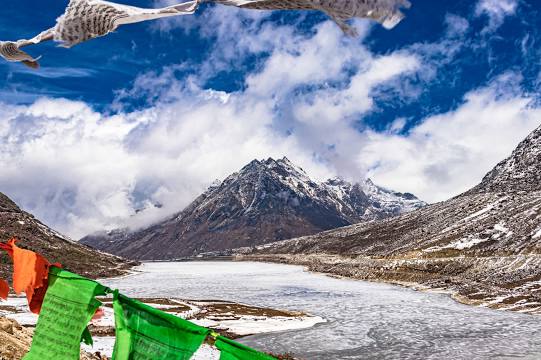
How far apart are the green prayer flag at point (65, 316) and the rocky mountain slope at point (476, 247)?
5231 centimetres

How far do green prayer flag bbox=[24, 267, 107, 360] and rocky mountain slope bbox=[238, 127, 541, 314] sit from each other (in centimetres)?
5231

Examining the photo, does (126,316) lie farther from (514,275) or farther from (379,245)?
(379,245)

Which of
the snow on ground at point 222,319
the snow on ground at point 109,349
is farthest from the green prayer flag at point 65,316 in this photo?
the snow on ground at point 222,319

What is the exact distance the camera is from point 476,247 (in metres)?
113

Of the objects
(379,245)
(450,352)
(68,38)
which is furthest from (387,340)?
(379,245)

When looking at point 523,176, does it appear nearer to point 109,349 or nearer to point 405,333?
point 405,333

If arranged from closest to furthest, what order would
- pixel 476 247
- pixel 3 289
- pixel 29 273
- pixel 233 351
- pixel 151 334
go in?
pixel 233 351
pixel 151 334
pixel 29 273
pixel 3 289
pixel 476 247

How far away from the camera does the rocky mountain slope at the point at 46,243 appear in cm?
12444

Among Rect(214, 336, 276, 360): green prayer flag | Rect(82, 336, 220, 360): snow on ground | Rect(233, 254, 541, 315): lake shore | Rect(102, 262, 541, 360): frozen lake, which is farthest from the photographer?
Rect(233, 254, 541, 315): lake shore

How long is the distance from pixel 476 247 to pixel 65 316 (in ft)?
386

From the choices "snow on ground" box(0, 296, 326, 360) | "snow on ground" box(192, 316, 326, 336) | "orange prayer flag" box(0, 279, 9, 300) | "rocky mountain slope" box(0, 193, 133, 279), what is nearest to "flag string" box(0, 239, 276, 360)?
"orange prayer flag" box(0, 279, 9, 300)

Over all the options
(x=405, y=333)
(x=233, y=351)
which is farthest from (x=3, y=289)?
(x=405, y=333)

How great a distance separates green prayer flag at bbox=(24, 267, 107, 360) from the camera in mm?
7781

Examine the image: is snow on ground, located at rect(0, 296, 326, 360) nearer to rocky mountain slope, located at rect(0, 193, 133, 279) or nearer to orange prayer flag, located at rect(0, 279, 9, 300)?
orange prayer flag, located at rect(0, 279, 9, 300)
